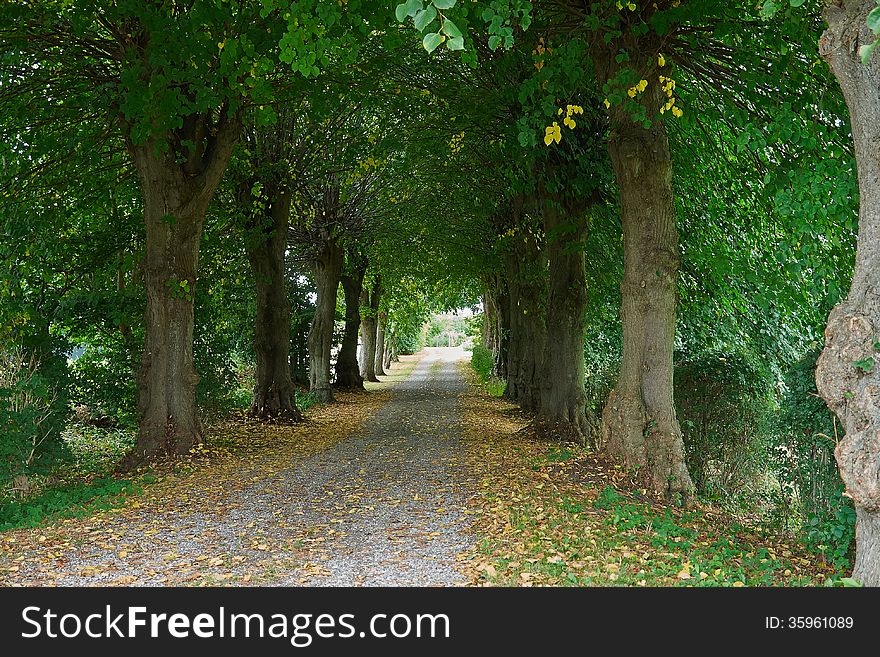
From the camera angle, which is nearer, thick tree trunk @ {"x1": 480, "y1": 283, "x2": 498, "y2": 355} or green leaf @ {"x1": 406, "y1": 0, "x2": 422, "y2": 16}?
green leaf @ {"x1": 406, "y1": 0, "x2": 422, "y2": 16}

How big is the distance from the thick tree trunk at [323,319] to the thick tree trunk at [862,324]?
18.1m

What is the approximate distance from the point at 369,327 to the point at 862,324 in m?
29.6

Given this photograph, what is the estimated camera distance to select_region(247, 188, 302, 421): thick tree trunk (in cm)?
1694

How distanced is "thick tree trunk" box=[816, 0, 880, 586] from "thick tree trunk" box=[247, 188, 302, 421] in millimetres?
13650

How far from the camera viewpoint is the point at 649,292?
9234 millimetres

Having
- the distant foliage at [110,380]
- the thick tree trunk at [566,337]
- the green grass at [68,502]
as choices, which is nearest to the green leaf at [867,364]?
the green grass at [68,502]

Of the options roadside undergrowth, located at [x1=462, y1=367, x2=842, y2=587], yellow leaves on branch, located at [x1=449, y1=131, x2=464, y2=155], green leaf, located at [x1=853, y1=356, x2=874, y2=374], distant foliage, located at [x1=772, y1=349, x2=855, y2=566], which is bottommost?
roadside undergrowth, located at [x1=462, y1=367, x2=842, y2=587]

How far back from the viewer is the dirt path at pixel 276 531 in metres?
5.81

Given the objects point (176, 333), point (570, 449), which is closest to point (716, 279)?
point (570, 449)

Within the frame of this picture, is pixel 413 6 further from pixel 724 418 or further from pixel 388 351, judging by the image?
pixel 388 351

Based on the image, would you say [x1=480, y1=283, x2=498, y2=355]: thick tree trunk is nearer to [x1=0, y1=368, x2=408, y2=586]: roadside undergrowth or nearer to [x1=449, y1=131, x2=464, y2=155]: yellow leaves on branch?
[x1=449, y1=131, x2=464, y2=155]: yellow leaves on branch

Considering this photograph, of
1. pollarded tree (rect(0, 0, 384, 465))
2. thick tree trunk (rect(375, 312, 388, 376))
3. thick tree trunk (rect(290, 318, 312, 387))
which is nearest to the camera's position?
pollarded tree (rect(0, 0, 384, 465))

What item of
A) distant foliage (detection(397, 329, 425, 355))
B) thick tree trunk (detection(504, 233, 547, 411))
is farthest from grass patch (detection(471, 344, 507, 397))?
distant foliage (detection(397, 329, 425, 355))

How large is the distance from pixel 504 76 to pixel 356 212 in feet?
36.6
